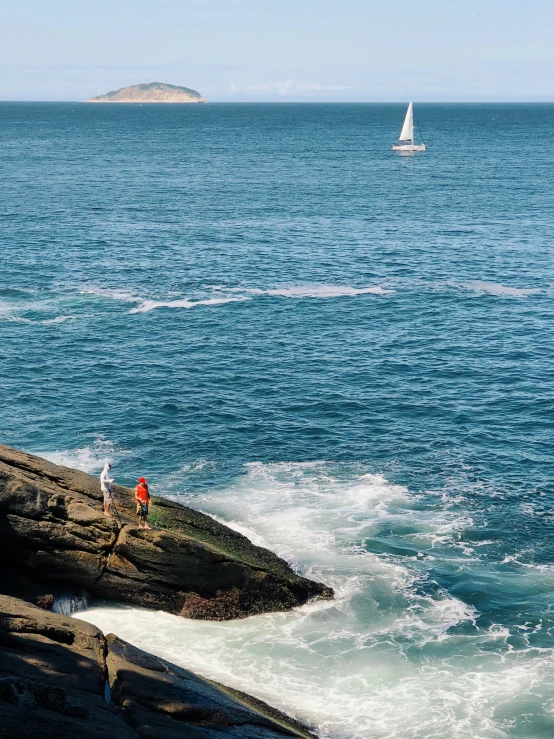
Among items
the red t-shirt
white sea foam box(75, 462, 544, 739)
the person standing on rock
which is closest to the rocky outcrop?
white sea foam box(75, 462, 544, 739)

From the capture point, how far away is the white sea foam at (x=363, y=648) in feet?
120

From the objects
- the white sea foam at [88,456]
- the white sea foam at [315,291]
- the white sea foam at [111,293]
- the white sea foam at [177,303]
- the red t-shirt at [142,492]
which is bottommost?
the white sea foam at [88,456]

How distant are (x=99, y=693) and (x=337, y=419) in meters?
37.2

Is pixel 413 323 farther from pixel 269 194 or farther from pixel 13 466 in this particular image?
pixel 269 194

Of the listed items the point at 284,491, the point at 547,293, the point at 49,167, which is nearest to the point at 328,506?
the point at 284,491

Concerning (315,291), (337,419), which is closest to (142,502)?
(337,419)

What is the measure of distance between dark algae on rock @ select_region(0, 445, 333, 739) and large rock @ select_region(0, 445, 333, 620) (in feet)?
0.17

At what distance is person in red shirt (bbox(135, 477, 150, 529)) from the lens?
42.3 metres

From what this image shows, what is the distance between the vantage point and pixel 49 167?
199 metres

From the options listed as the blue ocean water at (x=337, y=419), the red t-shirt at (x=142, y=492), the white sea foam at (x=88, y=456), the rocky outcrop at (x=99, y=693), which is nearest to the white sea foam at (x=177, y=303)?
the blue ocean water at (x=337, y=419)

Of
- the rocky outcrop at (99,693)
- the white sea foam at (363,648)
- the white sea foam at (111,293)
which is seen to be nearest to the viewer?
the rocky outcrop at (99,693)

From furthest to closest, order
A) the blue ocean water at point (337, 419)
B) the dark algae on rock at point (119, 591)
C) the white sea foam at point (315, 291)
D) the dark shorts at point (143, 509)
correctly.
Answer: the white sea foam at point (315, 291), the dark shorts at point (143, 509), the blue ocean water at point (337, 419), the dark algae on rock at point (119, 591)

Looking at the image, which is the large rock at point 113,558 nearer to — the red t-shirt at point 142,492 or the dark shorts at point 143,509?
the dark shorts at point 143,509

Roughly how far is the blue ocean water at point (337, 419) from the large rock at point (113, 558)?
47.1 inches
